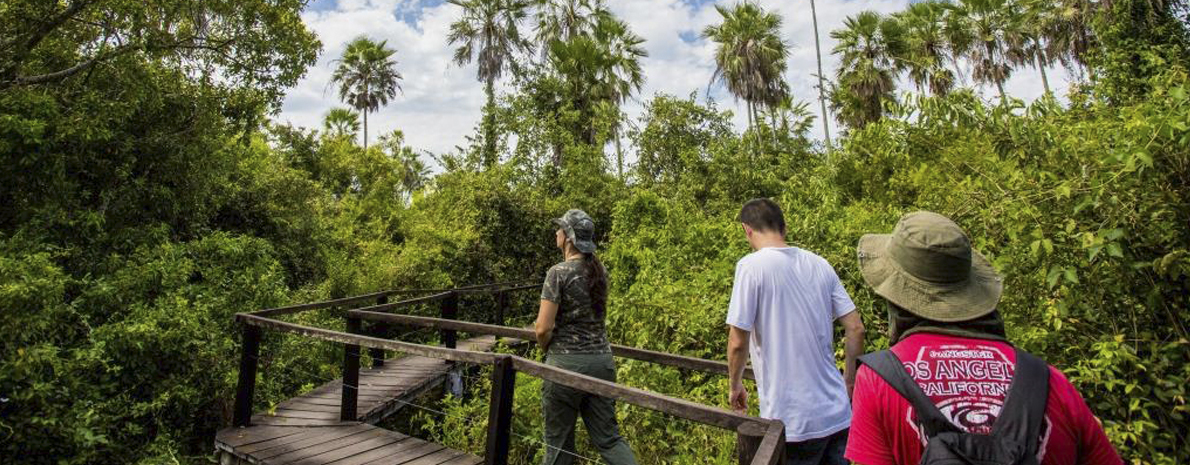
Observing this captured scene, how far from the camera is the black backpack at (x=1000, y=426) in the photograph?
44.8 inches

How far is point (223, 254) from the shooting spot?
25.6 feet

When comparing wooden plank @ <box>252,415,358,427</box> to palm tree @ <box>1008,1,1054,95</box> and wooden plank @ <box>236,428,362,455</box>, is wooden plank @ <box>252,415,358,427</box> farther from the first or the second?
palm tree @ <box>1008,1,1054,95</box>

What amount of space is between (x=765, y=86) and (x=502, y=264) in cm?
1666

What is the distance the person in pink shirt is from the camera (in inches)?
46.3

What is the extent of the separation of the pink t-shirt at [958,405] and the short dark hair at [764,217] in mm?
1306

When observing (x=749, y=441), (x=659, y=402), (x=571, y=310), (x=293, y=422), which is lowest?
(x=293, y=422)

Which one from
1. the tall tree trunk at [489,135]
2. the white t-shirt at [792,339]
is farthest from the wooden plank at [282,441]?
the tall tree trunk at [489,135]

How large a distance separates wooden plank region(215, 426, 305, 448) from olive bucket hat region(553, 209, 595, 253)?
2920 millimetres

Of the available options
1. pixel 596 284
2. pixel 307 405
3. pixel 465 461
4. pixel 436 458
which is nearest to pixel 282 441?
pixel 307 405

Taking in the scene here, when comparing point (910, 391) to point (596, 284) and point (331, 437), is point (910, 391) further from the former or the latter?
point (331, 437)

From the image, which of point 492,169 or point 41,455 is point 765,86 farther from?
point 41,455

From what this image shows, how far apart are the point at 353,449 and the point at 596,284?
7.48 feet

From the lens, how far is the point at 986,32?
23094 millimetres

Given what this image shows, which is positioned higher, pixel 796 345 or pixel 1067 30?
pixel 1067 30
